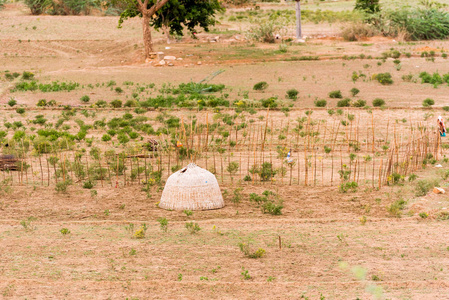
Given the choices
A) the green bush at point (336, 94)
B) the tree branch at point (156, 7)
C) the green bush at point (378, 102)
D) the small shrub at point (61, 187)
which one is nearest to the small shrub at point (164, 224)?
the small shrub at point (61, 187)

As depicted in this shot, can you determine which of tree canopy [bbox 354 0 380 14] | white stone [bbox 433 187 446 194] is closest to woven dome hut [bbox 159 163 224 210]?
white stone [bbox 433 187 446 194]

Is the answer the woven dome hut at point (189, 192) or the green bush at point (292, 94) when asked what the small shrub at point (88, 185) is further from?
the green bush at point (292, 94)

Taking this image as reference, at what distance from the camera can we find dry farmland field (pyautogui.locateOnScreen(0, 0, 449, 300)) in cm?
714

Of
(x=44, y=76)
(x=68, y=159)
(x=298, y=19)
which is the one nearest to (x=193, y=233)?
(x=68, y=159)

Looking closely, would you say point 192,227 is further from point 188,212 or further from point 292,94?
point 292,94

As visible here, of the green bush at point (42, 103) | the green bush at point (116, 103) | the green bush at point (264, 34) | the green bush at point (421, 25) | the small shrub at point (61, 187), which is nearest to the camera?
the small shrub at point (61, 187)

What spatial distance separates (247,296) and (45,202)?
203 inches

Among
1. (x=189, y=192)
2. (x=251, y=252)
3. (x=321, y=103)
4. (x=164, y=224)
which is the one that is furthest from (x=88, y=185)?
(x=321, y=103)

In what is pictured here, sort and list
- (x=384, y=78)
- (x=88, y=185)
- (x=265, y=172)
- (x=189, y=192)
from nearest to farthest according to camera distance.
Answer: (x=189, y=192) → (x=88, y=185) → (x=265, y=172) → (x=384, y=78)

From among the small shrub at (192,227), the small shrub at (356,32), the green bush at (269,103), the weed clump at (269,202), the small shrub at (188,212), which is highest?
the small shrub at (356,32)

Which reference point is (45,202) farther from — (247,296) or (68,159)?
(247,296)

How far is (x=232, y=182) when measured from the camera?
1167cm

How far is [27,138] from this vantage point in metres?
14.6

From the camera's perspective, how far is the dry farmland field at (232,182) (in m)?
7.14
